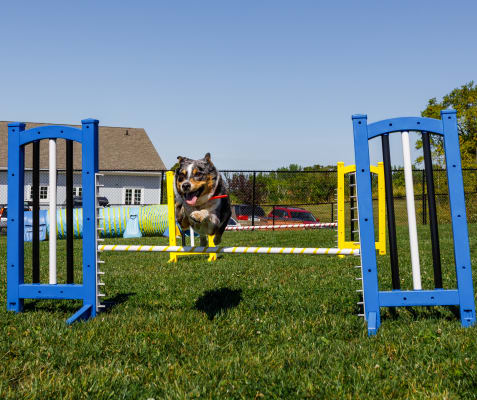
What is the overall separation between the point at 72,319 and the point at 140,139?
33.9 meters

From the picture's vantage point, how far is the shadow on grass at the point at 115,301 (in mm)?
4574

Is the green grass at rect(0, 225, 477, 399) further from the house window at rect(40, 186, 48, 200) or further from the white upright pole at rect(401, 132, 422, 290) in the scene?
the house window at rect(40, 186, 48, 200)

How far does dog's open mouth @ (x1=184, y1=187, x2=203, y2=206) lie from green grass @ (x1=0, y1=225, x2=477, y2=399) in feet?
3.56

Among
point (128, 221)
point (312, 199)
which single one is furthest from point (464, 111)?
point (128, 221)

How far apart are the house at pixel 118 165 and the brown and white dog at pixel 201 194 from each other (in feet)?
71.1

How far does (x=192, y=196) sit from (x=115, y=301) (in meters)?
2.34

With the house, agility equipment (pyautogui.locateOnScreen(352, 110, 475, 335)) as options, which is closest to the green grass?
agility equipment (pyautogui.locateOnScreen(352, 110, 475, 335))

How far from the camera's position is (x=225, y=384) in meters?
2.58

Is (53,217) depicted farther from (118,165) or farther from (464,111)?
(464,111)

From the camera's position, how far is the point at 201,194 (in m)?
3.21

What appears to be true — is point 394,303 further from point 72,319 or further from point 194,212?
point 72,319

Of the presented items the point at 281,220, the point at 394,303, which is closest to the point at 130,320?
the point at 394,303

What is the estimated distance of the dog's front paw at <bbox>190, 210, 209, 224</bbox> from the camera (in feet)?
10.5

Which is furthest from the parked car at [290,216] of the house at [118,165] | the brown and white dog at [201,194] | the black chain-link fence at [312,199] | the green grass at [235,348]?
the brown and white dog at [201,194]
